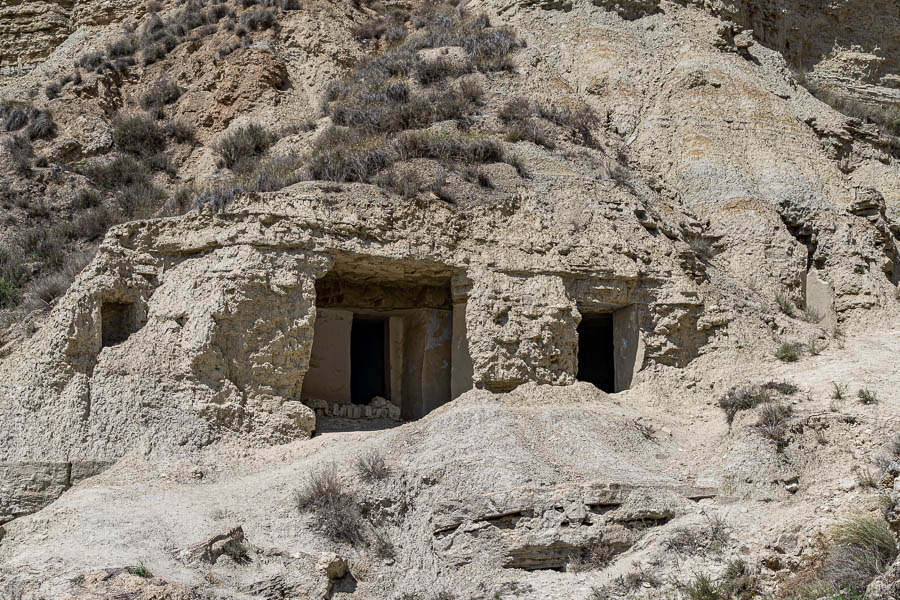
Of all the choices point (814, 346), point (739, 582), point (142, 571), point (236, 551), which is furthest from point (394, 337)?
point (739, 582)

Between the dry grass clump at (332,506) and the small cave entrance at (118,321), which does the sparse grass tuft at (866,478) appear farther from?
the small cave entrance at (118,321)

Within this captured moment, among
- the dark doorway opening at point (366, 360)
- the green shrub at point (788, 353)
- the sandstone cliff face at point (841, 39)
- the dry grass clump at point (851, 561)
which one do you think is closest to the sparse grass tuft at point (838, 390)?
the green shrub at point (788, 353)

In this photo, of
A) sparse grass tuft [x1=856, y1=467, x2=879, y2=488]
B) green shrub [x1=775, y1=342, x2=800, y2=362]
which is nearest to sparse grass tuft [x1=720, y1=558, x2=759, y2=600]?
sparse grass tuft [x1=856, y1=467, x2=879, y2=488]

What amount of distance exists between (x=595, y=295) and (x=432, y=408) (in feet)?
9.24

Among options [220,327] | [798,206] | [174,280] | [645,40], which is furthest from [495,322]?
[645,40]

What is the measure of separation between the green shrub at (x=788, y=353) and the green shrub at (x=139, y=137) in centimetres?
1281

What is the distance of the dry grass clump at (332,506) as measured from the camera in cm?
932

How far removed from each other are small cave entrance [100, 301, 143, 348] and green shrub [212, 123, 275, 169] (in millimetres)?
5746

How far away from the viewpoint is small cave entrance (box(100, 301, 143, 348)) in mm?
11461

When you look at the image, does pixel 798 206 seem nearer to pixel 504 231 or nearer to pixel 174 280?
pixel 504 231

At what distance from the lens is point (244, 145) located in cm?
1711

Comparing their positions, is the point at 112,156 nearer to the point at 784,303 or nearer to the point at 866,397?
the point at 784,303

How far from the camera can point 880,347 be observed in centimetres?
1220

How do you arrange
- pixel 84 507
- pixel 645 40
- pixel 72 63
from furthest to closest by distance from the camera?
pixel 72 63 → pixel 645 40 → pixel 84 507
